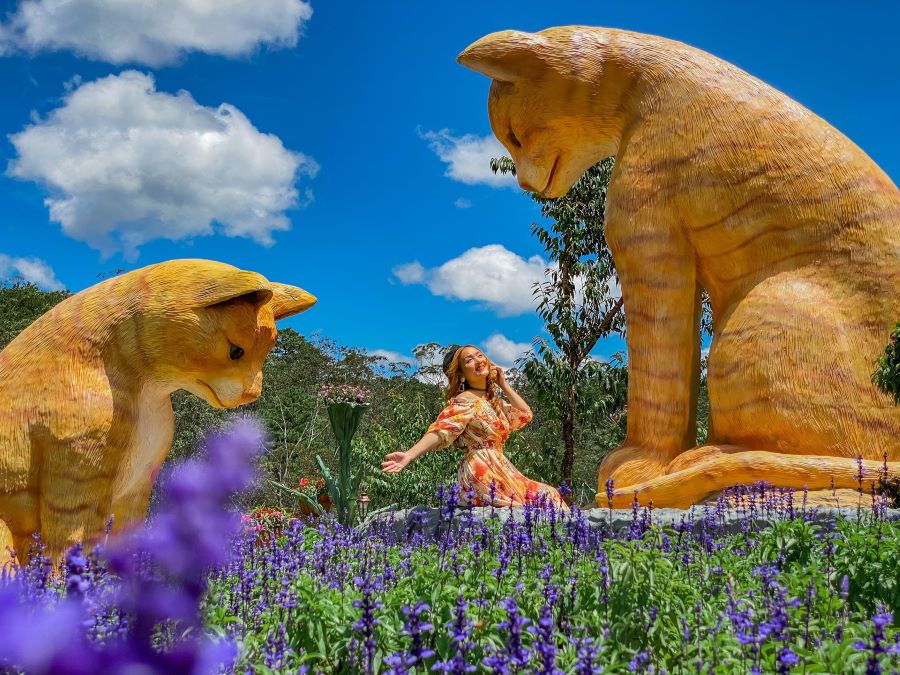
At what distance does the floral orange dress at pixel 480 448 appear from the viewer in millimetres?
6234

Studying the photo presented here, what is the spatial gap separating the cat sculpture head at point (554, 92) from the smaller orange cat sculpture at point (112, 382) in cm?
303

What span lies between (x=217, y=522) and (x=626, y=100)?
6.19 metres

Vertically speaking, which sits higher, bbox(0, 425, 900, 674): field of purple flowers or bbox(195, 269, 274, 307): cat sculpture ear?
bbox(195, 269, 274, 307): cat sculpture ear

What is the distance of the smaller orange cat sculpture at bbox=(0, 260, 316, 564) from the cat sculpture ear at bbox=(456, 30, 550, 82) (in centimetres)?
304

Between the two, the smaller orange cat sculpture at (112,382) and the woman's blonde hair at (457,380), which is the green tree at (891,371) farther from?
the smaller orange cat sculpture at (112,382)

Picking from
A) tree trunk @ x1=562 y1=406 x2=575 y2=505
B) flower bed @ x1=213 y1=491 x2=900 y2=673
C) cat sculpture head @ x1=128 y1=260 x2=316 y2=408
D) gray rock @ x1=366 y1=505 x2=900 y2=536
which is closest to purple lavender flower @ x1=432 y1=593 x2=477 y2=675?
flower bed @ x1=213 y1=491 x2=900 y2=673

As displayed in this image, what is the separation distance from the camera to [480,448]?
6.39 m

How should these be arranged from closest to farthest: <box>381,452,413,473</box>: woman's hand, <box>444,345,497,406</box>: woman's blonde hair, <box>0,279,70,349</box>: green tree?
<box>381,452,413,473</box>: woman's hand < <box>444,345,497,406</box>: woman's blonde hair < <box>0,279,70,349</box>: green tree

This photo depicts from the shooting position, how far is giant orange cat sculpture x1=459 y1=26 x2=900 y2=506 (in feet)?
16.2

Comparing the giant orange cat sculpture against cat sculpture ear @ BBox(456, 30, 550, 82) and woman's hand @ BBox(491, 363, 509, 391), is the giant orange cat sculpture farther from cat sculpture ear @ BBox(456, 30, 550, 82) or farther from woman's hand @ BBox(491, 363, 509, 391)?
woman's hand @ BBox(491, 363, 509, 391)

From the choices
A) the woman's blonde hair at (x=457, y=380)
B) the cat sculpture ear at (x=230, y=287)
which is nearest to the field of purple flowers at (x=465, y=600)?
the cat sculpture ear at (x=230, y=287)

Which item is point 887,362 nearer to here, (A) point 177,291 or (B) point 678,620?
(B) point 678,620

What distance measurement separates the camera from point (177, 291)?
182 inches

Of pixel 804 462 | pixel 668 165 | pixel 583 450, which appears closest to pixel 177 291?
pixel 668 165
